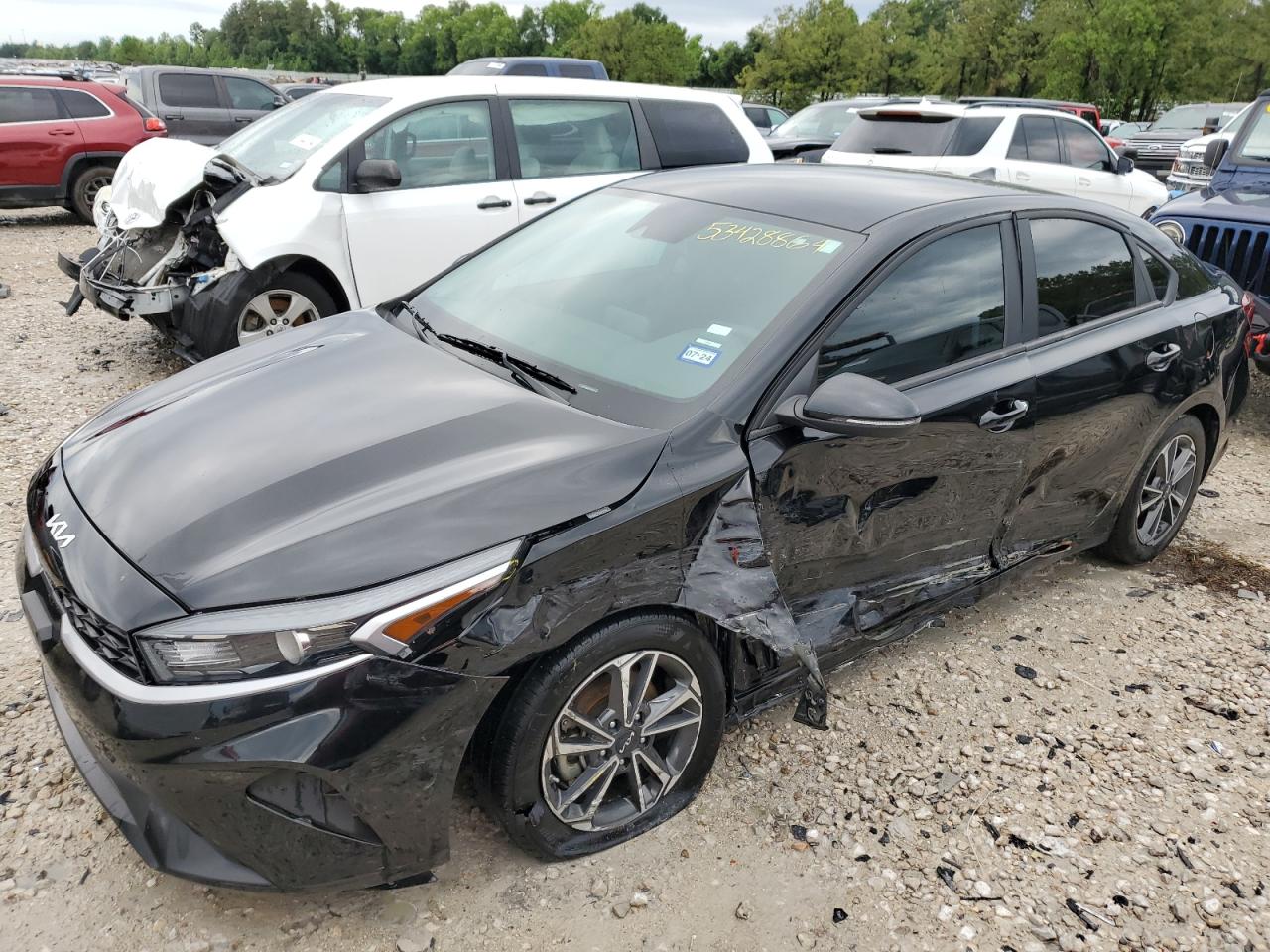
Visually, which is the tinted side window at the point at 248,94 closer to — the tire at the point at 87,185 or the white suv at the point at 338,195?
the tire at the point at 87,185

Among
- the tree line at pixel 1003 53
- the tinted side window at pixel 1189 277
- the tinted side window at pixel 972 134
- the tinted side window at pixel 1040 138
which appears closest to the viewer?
the tinted side window at pixel 1189 277

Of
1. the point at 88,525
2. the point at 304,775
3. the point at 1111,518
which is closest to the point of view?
the point at 304,775

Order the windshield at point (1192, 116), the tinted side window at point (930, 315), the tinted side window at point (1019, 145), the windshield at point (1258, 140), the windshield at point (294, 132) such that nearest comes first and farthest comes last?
1. the tinted side window at point (930, 315)
2. the windshield at point (294, 132)
3. the windshield at point (1258, 140)
4. the tinted side window at point (1019, 145)
5. the windshield at point (1192, 116)

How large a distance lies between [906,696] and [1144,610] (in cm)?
137

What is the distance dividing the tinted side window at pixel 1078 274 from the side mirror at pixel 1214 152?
15.8 feet

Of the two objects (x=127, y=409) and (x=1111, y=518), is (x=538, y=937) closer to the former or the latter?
(x=127, y=409)

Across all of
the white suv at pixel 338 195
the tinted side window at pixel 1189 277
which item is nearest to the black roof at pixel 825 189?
the tinted side window at pixel 1189 277

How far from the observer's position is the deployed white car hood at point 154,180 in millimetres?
5703

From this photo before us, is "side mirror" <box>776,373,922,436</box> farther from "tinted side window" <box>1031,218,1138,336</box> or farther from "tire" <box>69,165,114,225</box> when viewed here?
"tire" <box>69,165,114,225</box>

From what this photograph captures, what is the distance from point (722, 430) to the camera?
253cm

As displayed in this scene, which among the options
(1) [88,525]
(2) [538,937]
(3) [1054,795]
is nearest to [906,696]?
(3) [1054,795]

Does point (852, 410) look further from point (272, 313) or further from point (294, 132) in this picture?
point (294, 132)

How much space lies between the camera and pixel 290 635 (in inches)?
78.0

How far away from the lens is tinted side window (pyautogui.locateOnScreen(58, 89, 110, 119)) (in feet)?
35.7
